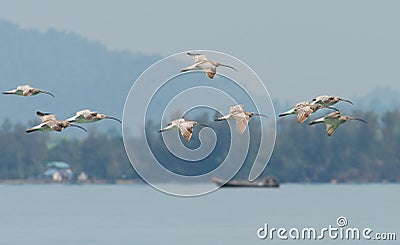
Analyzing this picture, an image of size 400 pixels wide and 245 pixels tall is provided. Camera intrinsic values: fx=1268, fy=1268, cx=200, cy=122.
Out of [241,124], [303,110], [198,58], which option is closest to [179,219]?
[198,58]

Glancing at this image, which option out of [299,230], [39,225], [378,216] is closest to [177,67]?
[299,230]

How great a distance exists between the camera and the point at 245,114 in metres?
41.7

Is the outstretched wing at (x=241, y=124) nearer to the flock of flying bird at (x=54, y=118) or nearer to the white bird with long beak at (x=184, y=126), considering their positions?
the white bird with long beak at (x=184, y=126)

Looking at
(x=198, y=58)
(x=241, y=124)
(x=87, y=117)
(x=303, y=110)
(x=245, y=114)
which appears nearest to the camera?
(x=303, y=110)

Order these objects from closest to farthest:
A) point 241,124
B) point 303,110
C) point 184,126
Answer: point 303,110
point 184,126
point 241,124

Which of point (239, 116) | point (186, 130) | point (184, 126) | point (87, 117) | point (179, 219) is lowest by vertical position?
point (179, 219)

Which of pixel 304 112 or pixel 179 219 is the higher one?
pixel 304 112

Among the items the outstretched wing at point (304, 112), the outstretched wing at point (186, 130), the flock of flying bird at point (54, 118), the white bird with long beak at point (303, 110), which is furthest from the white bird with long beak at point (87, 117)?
the outstretched wing at point (304, 112)

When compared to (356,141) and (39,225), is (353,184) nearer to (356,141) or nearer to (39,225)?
(356,141)

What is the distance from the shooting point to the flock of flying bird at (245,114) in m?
37.9

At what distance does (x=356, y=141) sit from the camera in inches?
7849

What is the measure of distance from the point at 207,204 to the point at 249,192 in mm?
36824

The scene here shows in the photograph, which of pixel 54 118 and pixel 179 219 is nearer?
pixel 54 118

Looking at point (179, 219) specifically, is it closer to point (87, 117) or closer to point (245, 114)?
point (245, 114)
